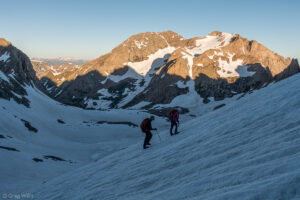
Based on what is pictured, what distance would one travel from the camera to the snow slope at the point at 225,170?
5.14m

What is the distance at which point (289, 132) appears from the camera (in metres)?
8.62

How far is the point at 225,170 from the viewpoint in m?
7.30

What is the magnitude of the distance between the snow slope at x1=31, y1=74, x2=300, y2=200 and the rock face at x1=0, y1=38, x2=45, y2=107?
4891 centimetres

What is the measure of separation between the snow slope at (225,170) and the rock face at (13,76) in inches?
1926

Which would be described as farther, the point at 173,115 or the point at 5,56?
the point at 5,56

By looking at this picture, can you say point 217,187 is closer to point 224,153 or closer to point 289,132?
point 224,153

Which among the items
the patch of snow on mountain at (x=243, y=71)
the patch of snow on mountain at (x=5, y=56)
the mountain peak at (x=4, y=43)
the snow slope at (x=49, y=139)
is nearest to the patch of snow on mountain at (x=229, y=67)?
the patch of snow on mountain at (x=243, y=71)

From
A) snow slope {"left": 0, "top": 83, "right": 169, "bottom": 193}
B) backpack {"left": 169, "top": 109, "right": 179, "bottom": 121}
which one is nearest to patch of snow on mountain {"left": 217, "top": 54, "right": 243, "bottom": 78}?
Answer: snow slope {"left": 0, "top": 83, "right": 169, "bottom": 193}

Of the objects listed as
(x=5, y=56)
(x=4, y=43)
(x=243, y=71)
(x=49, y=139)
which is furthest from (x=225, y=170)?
(x=243, y=71)

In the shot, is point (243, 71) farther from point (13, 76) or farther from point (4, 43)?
point (4, 43)

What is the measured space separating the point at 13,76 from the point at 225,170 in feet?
272

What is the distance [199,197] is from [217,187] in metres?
0.58

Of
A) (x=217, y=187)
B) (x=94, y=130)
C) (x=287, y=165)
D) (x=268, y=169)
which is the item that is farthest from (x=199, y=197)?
(x=94, y=130)

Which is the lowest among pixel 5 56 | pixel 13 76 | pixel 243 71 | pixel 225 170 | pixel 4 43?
pixel 225 170
